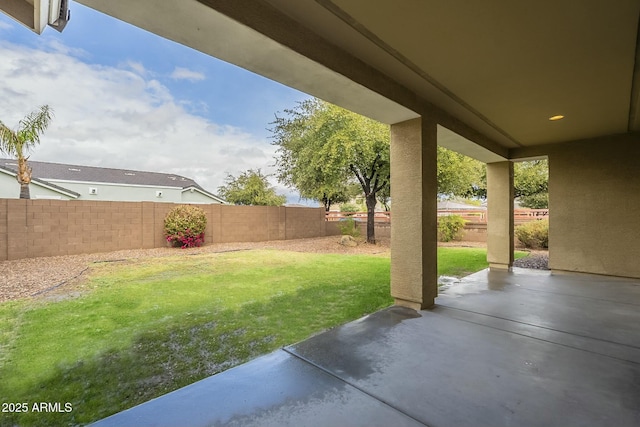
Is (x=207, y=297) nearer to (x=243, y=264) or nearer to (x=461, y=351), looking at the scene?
(x=243, y=264)

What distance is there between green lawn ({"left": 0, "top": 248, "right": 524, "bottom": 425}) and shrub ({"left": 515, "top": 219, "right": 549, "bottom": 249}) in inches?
214

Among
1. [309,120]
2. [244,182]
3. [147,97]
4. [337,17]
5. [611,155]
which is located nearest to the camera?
[337,17]

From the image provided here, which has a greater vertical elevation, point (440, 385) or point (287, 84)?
point (287, 84)

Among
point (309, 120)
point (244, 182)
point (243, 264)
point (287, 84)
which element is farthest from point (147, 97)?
point (287, 84)

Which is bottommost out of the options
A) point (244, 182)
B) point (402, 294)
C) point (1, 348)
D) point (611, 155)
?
point (1, 348)

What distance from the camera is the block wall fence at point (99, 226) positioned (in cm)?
764

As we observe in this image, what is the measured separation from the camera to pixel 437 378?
6.89 feet

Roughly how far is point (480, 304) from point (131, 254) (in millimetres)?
9295

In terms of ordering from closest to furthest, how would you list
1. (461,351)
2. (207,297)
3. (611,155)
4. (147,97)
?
(461,351)
(207,297)
(611,155)
(147,97)

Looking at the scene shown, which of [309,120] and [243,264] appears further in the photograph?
[309,120]

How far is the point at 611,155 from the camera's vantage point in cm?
532

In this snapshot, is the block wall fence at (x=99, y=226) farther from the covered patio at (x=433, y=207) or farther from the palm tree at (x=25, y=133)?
the covered patio at (x=433, y=207)

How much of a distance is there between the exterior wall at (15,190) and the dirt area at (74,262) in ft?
36.4

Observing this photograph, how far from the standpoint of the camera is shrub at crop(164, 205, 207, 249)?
10117mm
